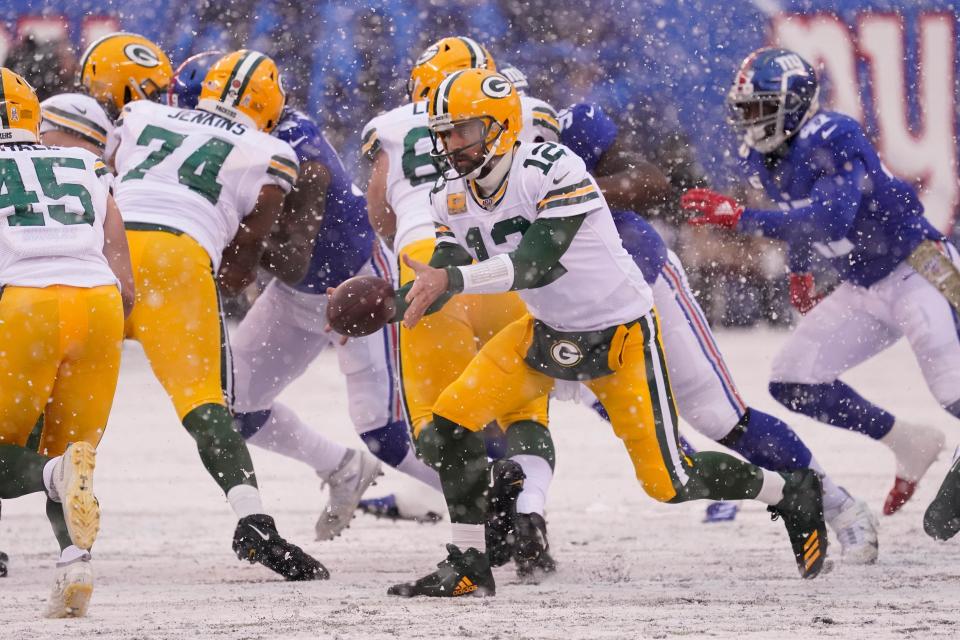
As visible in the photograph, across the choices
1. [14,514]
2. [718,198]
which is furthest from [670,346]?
[14,514]

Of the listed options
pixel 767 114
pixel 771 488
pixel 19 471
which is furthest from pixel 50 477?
pixel 767 114

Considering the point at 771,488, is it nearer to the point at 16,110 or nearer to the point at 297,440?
the point at 297,440

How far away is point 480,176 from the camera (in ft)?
14.5

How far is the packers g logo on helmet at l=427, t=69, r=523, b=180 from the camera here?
14.3ft

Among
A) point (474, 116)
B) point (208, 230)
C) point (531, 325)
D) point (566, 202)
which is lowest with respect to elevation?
point (531, 325)

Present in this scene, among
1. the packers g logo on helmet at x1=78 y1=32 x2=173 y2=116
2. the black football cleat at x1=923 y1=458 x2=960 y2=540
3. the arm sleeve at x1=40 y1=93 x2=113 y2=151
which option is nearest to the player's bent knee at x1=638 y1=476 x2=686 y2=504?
the black football cleat at x1=923 y1=458 x2=960 y2=540

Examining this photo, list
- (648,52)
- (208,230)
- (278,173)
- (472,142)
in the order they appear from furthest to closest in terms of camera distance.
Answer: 1. (648,52)
2. (278,173)
3. (208,230)
4. (472,142)

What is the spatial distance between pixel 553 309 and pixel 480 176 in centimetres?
44

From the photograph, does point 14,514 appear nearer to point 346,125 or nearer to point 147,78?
point 147,78

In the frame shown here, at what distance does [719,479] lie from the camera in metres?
4.59

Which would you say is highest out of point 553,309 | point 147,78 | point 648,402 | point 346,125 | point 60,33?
point 60,33

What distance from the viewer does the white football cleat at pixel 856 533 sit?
519 centimetres

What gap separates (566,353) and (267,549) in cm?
115

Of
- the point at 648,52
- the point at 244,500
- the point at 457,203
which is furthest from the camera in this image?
the point at 648,52
